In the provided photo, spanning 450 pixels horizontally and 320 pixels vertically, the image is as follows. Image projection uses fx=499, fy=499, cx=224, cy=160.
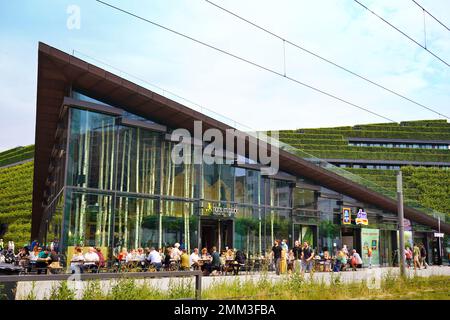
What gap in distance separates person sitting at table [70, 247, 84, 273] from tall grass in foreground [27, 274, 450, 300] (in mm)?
5953

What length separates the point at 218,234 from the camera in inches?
919

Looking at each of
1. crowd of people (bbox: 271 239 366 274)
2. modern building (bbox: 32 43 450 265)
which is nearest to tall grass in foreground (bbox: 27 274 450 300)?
crowd of people (bbox: 271 239 366 274)

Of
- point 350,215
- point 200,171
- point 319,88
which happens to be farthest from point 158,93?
point 350,215

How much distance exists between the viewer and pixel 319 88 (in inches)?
590

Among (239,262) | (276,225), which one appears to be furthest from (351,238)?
(239,262)

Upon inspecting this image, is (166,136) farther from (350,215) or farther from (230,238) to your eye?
(350,215)

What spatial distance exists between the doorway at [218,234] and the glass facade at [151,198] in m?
0.05

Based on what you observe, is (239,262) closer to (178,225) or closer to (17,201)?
(178,225)

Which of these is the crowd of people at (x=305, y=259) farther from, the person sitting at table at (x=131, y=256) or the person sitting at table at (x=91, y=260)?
the person sitting at table at (x=91, y=260)

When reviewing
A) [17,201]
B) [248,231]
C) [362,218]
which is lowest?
[248,231]

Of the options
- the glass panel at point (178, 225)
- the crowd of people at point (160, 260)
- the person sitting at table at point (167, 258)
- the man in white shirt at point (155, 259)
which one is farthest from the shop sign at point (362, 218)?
the man in white shirt at point (155, 259)

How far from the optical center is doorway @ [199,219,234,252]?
22828 millimetres

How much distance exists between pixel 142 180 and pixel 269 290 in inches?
381

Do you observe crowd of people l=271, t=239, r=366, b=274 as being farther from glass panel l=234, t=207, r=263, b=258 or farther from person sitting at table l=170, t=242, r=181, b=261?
person sitting at table l=170, t=242, r=181, b=261
